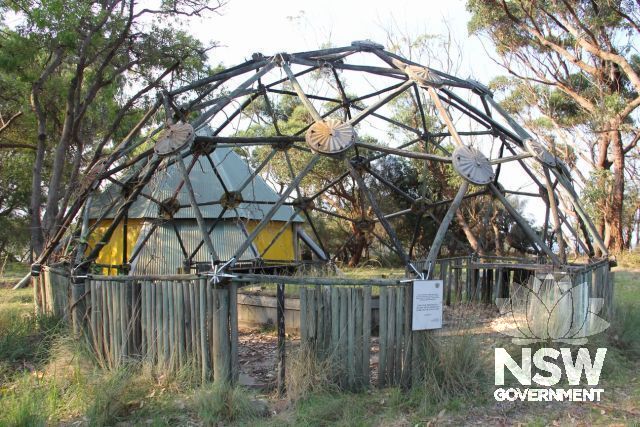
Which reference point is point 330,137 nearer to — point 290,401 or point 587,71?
point 290,401

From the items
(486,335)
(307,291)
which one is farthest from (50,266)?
(486,335)

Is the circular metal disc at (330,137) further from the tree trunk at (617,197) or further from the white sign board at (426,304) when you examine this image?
the tree trunk at (617,197)

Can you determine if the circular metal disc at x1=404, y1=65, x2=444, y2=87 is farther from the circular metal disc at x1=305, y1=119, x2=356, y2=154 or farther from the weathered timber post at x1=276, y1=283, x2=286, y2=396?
the weathered timber post at x1=276, y1=283, x2=286, y2=396

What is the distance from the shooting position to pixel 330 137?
6.31 meters

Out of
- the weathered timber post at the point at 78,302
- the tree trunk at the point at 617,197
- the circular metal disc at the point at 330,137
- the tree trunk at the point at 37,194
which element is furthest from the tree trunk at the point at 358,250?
the weathered timber post at the point at 78,302

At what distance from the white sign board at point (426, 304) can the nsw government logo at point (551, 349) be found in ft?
2.89

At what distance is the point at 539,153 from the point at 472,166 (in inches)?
83.0

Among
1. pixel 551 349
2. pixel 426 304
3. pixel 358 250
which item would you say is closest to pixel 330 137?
pixel 426 304

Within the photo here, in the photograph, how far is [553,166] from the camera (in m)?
8.30

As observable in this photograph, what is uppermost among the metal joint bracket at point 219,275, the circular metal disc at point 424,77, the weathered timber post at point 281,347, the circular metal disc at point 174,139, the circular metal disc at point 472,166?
the circular metal disc at point 424,77

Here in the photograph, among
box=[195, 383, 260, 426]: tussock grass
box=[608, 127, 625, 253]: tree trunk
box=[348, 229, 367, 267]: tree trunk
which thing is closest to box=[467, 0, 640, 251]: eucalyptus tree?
box=[608, 127, 625, 253]: tree trunk

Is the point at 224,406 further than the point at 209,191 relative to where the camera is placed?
No

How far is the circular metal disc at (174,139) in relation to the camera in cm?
647

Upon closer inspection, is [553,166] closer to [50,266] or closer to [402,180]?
[50,266]
